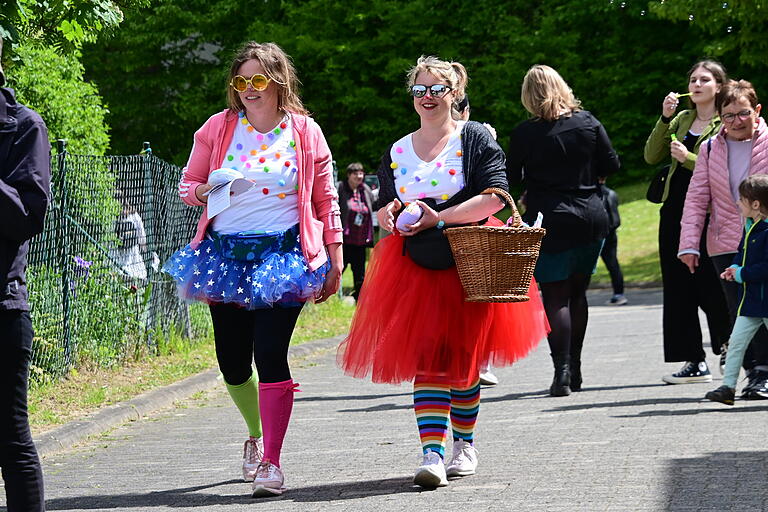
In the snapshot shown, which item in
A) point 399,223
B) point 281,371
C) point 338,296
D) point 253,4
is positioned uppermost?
point 253,4

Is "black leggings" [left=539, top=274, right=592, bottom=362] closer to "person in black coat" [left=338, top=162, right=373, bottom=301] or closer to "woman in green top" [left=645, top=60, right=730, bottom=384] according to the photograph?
"woman in green top" [left=645, top=60, right=730, bottom=384]

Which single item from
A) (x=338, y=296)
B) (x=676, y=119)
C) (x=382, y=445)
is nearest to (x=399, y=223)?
(x=382, y=445)

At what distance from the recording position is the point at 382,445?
303 inches

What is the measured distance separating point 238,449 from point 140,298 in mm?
4235

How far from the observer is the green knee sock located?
671 cm

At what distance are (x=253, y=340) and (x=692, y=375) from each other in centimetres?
454

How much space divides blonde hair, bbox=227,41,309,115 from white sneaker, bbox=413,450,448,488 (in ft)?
5.75

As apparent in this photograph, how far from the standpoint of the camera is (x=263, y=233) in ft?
21.1

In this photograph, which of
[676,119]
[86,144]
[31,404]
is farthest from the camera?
[86,144]

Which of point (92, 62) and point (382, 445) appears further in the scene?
point (92, 62)

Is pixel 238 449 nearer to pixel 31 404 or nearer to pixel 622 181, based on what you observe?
pixel 31 404

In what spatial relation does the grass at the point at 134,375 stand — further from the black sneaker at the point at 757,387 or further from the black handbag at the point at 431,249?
the black sneaker at the point at 757,387

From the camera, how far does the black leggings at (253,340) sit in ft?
20.9

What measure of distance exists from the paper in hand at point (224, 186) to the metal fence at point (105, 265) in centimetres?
374
